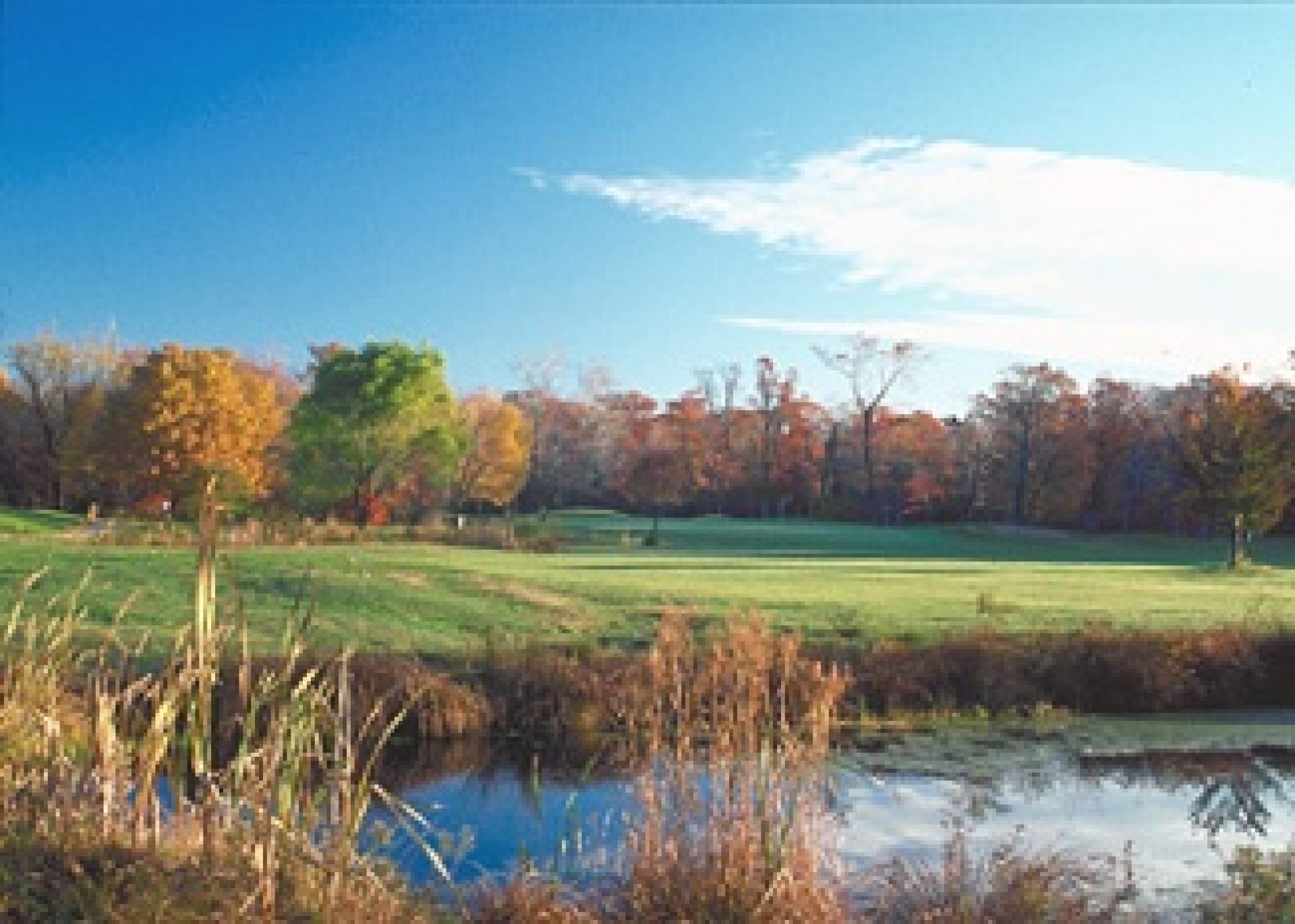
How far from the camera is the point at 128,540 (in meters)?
30.8

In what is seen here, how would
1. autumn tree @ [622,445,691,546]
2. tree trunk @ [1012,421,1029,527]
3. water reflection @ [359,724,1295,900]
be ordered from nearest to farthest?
water reflection @ [359,724,1295,900] → autumn tree @ [622,445,691,546] → tree trunk @ [1012,421,1029,527]

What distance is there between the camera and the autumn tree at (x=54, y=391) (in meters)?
61.8

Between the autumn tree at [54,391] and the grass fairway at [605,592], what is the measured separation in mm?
29263

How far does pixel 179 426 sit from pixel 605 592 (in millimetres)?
32675

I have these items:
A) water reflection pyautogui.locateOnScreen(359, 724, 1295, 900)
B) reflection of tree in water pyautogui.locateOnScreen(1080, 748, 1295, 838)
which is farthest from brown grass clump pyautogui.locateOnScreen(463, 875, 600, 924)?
reflection of tree in water pyautogui.locateOnScreen(1080, 748, 1295, 838)

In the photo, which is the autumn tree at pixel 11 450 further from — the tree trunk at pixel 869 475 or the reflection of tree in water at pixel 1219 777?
the reflection of tree in water at pixel 1219 777

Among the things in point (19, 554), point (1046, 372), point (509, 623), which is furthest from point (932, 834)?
point (1046, 372)

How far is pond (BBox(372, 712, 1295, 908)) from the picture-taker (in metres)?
10.1

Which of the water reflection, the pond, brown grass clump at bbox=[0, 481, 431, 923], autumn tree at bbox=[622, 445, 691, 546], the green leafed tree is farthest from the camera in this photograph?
autumn tree at bbox=[622, 445, 691, 546]

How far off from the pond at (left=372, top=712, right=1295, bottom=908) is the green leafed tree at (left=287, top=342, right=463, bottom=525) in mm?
35865

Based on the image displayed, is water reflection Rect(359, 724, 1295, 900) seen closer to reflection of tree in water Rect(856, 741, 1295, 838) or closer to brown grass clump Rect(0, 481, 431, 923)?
reflection of tree in water Rect(856, 741, 1295, 838)

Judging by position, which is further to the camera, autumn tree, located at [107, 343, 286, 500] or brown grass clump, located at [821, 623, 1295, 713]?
autumn tree, located at [107, 343, 286, 500]

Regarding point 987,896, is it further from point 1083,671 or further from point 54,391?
point 54,391

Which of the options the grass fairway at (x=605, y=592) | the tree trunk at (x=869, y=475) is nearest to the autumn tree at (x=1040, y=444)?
the tree trunk at (x=869, y=475)
